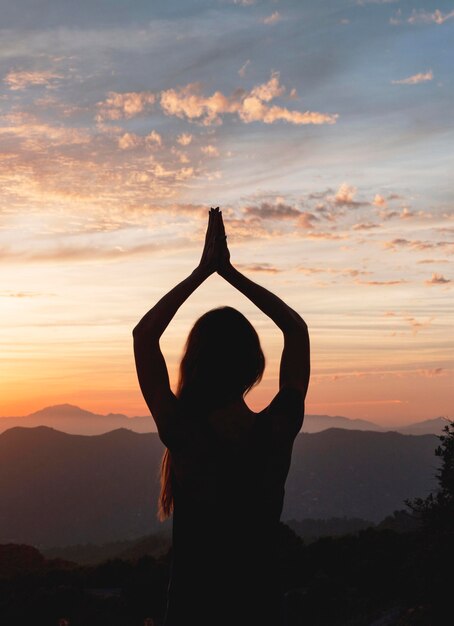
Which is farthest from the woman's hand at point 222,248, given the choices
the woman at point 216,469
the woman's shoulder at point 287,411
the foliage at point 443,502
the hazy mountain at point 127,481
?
the hazy mountain at point 127,481

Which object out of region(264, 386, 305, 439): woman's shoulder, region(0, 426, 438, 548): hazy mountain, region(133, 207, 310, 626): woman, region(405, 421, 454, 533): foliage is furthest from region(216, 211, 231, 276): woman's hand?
region(0, 426, 438, 548): hazy mountain

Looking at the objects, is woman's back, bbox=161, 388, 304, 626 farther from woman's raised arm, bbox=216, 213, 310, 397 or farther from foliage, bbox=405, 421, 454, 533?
foliage, bbox=405, 421, 454, 533

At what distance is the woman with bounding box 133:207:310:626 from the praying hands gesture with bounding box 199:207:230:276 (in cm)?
6

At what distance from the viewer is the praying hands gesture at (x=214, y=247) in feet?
8.99

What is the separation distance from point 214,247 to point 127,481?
17428 centimetres

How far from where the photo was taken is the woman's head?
2648 millimetres

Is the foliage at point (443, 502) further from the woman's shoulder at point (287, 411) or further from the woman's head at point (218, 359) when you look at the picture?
the woman's head at point (218, 359)

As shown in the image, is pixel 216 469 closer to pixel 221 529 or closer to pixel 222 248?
pixel 221 529

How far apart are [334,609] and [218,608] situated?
1759cm

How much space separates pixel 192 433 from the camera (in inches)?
101

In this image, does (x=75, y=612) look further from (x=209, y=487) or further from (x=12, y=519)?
(x=12, y=519)

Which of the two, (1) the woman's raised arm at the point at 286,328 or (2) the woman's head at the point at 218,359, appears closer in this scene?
(2) the woman's head at the point at 218,359

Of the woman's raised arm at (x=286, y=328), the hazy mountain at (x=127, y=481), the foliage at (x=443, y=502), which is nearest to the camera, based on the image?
the woman's raised arm at (x=286, y=328)

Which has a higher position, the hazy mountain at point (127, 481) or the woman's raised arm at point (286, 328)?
the woman's raised arm at point (286, 328)
